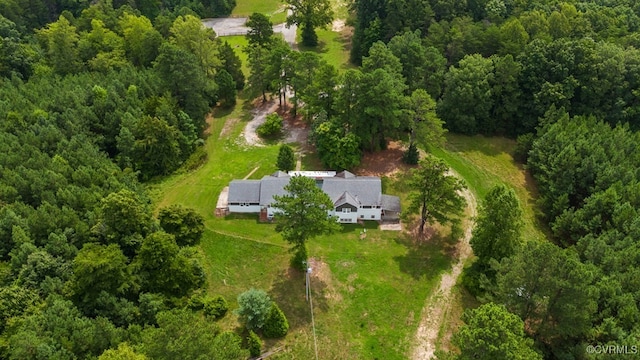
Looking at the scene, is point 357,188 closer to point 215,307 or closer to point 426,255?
point 426,255

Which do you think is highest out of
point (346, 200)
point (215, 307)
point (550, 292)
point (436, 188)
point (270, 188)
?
point (436, 188)

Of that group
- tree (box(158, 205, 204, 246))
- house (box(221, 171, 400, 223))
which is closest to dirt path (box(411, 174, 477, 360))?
house (box(221, 171, 400, 223))

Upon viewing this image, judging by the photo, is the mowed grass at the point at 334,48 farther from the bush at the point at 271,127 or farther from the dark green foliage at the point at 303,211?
the dark green foliage at the point at 303,211

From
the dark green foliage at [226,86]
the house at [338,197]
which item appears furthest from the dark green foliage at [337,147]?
the dark green foliage at [226,86]

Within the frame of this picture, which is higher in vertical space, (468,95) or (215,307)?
(468,95)

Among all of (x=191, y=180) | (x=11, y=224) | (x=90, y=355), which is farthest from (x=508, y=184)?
(x=11, y=224)

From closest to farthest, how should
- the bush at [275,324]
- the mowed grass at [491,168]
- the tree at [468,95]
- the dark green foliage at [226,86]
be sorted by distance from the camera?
Answer: the bush at [275,324] → the mowed grass at [491,168] → the tree at [468,95] → the dark green foliage at [226,86]

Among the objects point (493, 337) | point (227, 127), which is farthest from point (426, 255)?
point (227, 127)
